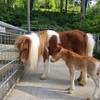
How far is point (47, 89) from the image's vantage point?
709cm

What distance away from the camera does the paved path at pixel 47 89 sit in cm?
636

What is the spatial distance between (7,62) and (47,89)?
940mm

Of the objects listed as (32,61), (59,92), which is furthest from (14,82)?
(59,92)

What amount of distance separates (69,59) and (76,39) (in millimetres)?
1271

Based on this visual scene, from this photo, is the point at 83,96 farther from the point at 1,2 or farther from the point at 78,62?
the point at 1,2

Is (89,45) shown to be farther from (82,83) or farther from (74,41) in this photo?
(82,83)

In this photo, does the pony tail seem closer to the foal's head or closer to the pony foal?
the pony foal

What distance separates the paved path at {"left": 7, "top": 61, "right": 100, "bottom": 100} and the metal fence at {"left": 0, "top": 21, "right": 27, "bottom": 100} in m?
0.18

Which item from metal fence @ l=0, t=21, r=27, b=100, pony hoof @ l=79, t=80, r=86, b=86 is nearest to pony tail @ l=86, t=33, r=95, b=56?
pony hoof @ l=79, t=80, r=86, b=86

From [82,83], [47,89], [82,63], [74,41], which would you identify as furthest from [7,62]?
[74,41]

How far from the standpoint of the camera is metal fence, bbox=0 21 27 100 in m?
5.91

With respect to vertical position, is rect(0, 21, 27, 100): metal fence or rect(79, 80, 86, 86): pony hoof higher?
rect(0, 21, 27, 100): metal fence

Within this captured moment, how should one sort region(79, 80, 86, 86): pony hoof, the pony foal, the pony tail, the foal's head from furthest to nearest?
the pony tail
region(79, 80, 86, 86): pony hoof
the foal's head
the pony foal

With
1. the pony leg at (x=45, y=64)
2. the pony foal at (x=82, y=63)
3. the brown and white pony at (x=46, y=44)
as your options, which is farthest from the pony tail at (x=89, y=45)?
the pony foal at (x=82, y=63)
